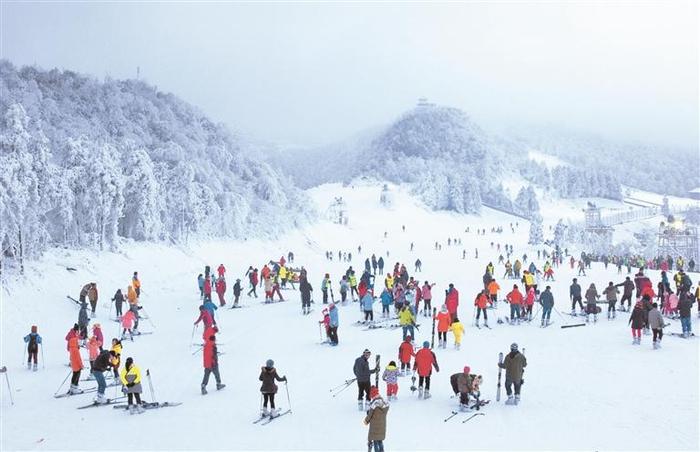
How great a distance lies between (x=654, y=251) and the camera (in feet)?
315

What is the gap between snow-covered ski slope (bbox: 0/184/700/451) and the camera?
34.4 feet

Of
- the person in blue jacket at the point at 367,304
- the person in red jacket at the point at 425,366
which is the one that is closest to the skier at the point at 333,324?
the person in blue jacket at the point at 367,304

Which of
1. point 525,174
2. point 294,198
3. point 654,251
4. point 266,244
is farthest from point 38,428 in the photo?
point 525,174

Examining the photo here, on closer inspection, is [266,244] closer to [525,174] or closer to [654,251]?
[654,251]

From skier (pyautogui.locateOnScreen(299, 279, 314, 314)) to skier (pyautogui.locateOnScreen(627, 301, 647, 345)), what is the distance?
11.9 m

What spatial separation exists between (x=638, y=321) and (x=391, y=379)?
8.26 meters

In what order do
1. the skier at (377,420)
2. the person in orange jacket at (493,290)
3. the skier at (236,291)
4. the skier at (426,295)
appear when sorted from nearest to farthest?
1. the skier at (377,420)
2. the skier at (426,295)
3. the person in orange jacket at (493,290)
4. the skier at (236,291)

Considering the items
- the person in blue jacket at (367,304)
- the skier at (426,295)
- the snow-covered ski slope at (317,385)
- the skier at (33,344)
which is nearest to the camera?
the snow-covered ski slope at (317,385)

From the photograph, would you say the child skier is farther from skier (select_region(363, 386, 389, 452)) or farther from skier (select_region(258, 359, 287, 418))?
skier (select_region(363, 386, 389, 452))

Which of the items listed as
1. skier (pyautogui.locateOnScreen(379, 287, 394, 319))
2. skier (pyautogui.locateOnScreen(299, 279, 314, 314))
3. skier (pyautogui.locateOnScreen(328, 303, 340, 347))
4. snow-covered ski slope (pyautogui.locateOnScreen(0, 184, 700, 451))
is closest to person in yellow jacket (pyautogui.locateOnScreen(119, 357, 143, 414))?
snow-covered ski slope (pyautogui.locateOnScreen(0, 184, 700, 451))

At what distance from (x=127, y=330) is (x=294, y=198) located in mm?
48399

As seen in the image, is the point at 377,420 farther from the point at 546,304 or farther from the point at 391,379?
the point at 546,304

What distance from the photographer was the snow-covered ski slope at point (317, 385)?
10.5 metres

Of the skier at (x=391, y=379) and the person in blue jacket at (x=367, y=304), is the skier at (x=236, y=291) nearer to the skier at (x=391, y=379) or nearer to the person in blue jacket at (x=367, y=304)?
the person in blue jacket at (x=367, y=304)
